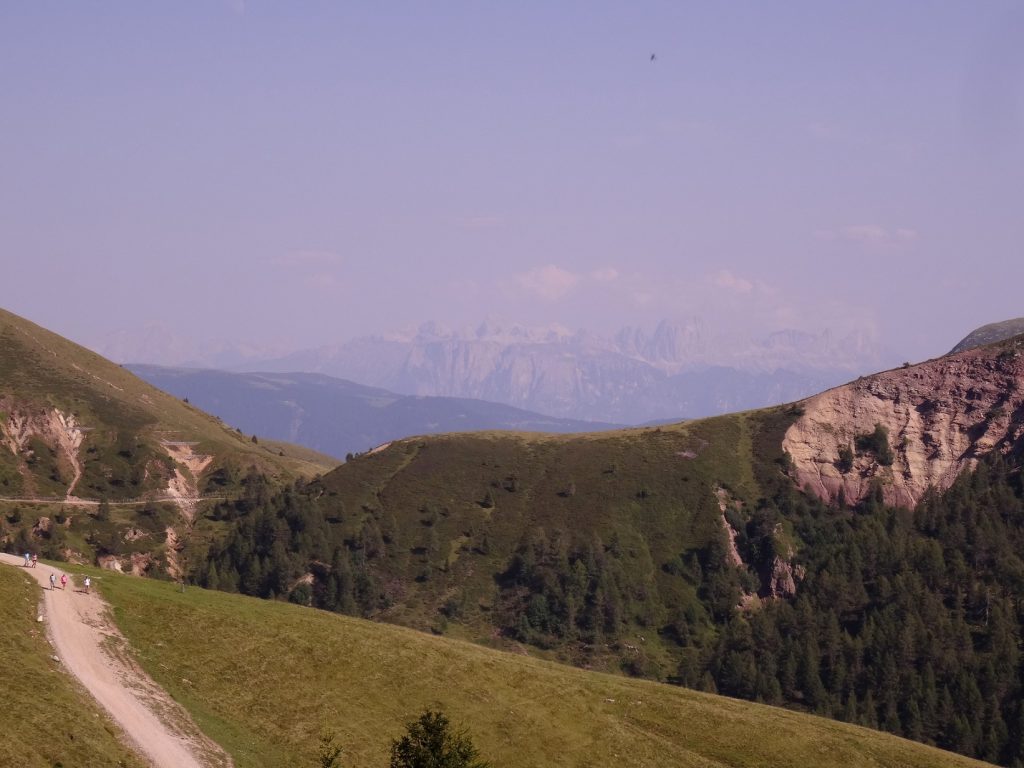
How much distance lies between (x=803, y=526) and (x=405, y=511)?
7385 centimetres

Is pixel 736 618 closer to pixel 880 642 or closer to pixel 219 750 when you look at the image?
pixel 880 642

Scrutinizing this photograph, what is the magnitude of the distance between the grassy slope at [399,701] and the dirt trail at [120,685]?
4.49 feet

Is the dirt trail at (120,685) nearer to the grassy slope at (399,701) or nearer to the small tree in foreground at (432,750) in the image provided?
the grassy slope at (399,701)

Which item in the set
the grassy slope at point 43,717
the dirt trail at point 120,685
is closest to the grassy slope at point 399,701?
the dirt trail at point 120,685

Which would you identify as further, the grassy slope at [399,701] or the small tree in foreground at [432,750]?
the grassy slope at [399,701]

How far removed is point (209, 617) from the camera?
70.3 meters

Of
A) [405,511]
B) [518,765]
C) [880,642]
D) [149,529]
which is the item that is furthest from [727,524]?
[518,765]

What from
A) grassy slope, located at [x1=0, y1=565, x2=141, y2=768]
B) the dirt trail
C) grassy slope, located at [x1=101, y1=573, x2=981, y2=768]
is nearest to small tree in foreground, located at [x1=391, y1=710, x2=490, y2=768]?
the dirt trail

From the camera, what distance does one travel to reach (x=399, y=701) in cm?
6700

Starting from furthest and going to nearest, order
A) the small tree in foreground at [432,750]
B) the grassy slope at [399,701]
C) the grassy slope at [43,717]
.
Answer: the grassy slope at [399,701]
the small tree in foreground at [432,750]
the grassy slope at [43,717]

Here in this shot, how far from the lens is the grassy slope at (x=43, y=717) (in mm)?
43656

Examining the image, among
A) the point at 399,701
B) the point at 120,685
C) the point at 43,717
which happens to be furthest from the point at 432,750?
the point at 399,701

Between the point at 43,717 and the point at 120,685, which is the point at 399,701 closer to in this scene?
the point at 120,685

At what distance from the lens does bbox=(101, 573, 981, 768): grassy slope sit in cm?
6000
